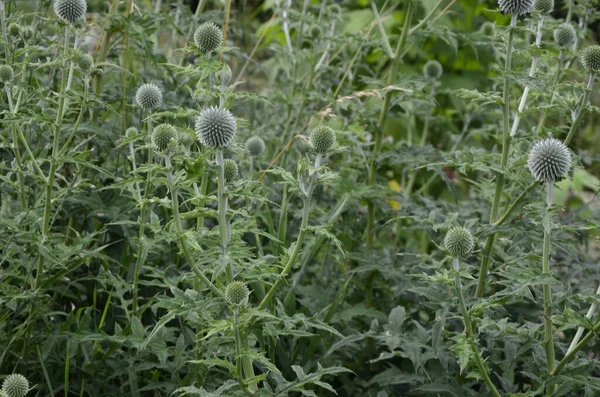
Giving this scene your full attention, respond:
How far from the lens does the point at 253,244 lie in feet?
12.1

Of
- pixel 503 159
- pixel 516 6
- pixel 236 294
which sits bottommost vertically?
pixel 236 294

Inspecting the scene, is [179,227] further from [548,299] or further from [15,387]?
[548,299]

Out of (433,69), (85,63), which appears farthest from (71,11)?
(433,69)

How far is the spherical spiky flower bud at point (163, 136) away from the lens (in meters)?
2.36

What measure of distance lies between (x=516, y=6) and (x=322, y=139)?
0.85 m

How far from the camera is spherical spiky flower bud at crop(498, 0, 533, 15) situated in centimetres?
270

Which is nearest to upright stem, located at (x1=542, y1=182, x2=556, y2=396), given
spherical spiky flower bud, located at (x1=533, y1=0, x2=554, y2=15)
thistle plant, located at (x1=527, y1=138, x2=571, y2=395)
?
thistle plant, located at (x1=527, y1=138, x2=571, y2=395)

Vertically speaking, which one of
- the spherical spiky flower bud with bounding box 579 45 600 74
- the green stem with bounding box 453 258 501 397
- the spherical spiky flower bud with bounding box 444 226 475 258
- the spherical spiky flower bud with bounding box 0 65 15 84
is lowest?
→ the green stem with bounding box 453 258 501 397

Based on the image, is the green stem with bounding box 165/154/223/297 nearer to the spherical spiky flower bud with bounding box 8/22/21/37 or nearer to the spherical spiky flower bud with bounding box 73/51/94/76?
the spherical spiky flower bud with bounding box 73/51/94/76

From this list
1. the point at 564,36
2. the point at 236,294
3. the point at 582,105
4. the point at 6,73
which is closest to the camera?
the point at 236,294

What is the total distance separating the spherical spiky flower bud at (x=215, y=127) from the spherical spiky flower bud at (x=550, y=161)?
945mm

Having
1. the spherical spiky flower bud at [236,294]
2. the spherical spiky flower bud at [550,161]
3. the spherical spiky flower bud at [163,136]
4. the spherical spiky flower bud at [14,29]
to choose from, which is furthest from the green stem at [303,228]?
the spherical spiky flower bud at [14,29]

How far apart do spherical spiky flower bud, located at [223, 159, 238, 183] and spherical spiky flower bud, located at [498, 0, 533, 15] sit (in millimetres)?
1066

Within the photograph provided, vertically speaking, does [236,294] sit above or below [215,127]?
below
